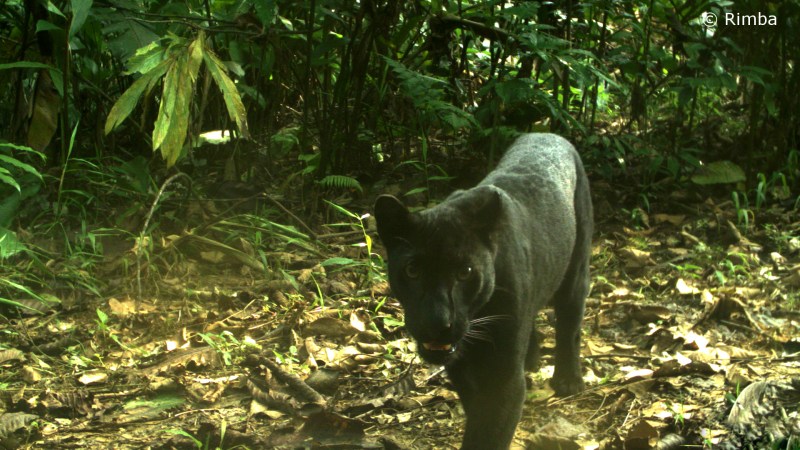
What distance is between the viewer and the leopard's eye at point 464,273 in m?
3.48

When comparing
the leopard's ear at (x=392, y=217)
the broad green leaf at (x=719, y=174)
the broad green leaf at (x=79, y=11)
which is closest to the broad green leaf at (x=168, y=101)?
the broad green leaf at (x=79, y=11)

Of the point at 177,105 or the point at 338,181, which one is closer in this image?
the point at 177,105

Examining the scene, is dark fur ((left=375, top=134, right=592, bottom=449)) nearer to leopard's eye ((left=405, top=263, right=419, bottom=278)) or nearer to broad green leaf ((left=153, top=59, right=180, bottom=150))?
leopard's eye ((left=405, top=263, right=419, bottom=278))

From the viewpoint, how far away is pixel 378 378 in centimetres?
467

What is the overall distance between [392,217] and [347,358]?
1.47 m

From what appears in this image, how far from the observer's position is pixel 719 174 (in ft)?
23.4

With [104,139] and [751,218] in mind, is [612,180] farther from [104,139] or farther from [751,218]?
[104,139]

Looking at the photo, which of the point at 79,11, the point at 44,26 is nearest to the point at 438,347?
the point at 79,11

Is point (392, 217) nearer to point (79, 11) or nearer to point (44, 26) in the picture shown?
point (79, 11)

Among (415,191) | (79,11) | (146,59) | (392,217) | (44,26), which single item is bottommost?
(415,191)

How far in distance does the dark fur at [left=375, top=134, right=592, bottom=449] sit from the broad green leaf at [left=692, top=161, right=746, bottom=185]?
10.3 ft

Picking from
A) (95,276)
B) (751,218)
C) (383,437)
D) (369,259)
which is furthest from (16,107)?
(751,218)

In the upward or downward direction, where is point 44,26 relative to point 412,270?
upward

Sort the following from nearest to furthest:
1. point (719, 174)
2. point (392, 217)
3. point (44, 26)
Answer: point (392, 217) → point (44, 26) → point (719, 174)
